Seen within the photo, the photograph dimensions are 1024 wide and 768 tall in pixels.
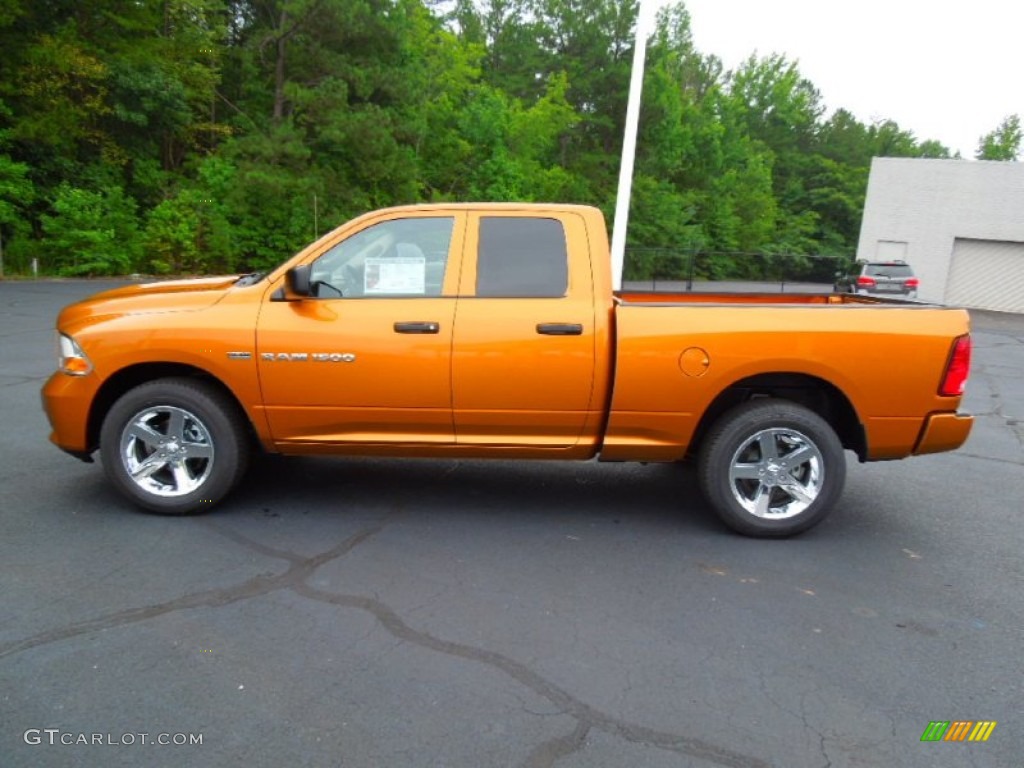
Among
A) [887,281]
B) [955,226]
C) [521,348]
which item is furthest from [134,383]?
[955,226]

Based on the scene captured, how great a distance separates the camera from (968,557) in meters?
4.32

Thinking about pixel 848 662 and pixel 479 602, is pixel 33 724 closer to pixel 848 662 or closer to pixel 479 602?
pixel 479 602

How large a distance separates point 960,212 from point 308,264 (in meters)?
30.5

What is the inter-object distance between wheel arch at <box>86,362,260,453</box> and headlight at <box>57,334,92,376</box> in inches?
5.8

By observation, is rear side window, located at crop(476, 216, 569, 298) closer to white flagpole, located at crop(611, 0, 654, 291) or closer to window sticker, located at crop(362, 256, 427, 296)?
window sticker, located at crop(362, 256, 427, 296)

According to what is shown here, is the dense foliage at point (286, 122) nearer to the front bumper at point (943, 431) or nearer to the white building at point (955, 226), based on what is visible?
the front bumper at point (943, 431)

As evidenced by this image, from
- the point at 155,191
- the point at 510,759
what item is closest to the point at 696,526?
the point at 510,759

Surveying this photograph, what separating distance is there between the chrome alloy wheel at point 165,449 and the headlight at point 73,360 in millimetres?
405

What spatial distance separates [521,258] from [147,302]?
2.27 metres

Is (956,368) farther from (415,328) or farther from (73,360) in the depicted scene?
(73,360)

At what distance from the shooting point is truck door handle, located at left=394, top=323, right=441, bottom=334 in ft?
14.1

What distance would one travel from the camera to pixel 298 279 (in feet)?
13.8

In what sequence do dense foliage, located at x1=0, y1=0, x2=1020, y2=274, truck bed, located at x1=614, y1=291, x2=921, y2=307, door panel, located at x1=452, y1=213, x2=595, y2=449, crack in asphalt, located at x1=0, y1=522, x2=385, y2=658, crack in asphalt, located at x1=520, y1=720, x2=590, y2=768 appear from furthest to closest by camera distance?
dense foliage, located at x1=0, y1=0, x2=1020, y2=274
truck bed, located at x1=614, y1=291, x2=921, y2=307
door panel, located at x1=452, y1=213, x2=595, y2=449
crack in asphalt, located at x1=0, y1=522, x2=385, y2=658
crack in asphalt, located at x1=520, y1=720, x2=590, y2=768

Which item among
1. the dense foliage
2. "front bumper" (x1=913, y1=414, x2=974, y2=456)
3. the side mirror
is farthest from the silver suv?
the side mirror
